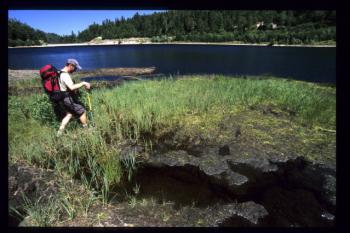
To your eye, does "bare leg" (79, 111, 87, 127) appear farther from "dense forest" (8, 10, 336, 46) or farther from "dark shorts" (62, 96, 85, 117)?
"dense forest" (8, 10, 336, 46)

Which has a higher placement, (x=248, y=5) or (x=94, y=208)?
(x=248, y=5)

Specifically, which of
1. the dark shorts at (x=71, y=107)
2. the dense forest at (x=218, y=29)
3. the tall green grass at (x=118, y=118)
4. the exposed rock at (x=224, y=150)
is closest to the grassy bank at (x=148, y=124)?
the tall green grass at (x=118, y=118)

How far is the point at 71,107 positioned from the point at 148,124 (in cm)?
179

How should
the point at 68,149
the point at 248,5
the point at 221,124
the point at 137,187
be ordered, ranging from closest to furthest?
the point at 248,5
the point at 137,187
the point at 68,149
the point at 221,124

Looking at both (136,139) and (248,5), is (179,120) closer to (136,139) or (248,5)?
(136,139)

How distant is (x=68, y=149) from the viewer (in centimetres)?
597

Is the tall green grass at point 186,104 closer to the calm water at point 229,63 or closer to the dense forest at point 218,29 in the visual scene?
the calm water at point 229,63

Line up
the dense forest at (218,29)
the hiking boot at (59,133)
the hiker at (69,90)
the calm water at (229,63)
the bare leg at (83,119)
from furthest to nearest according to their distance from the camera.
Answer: the dense forest at (218,29), the calm water at (229,63), the bare leg at (83,119), the hiking boot at (59,133), the hiker at (69,90)

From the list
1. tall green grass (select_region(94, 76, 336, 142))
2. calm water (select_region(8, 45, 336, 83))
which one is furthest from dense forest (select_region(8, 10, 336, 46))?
tall green grass (select_region(94, 76, 336, 142))

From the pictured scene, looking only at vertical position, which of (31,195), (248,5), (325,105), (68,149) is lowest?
(31,195)

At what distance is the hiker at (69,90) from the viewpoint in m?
6.26

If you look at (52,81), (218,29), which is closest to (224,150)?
(52,81)

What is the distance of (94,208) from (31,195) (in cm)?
104
